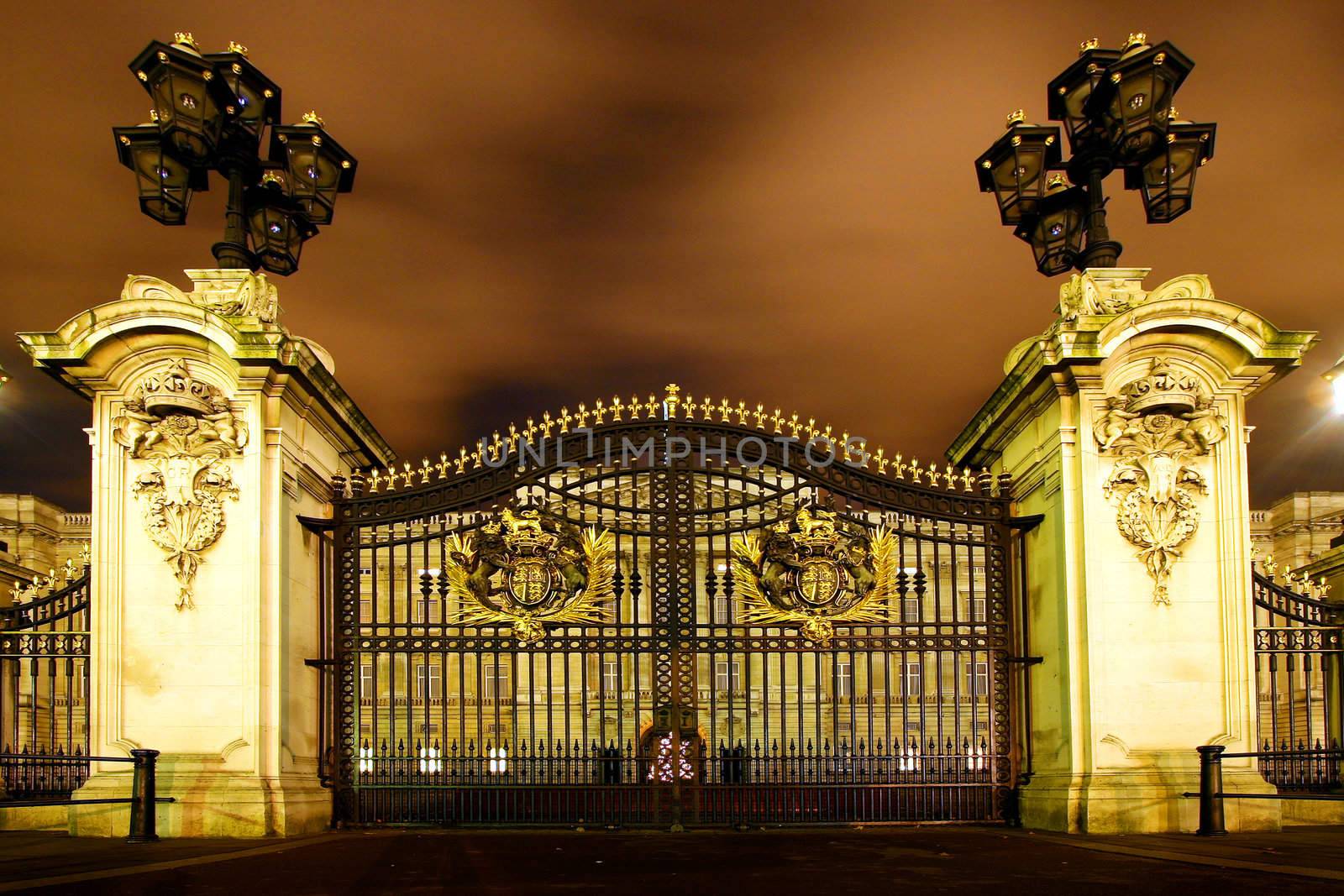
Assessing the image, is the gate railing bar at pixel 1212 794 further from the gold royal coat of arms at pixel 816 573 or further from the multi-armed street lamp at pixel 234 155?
the multi-armed street lamp at pixel 234 155

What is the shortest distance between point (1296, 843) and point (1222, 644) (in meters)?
2.08

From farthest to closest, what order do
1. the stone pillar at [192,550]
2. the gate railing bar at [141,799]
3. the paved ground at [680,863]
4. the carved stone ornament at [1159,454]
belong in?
the carved stone ornament at [1159,454] < the stone pillar at [192,550] < the gate railing bar at [141,799] < the paved ground at [680,863]

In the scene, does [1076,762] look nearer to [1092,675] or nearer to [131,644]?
[1092,675]

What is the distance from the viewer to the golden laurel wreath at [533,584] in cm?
1398

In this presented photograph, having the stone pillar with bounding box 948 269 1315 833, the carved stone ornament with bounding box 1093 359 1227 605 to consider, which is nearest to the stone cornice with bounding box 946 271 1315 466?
the stone pillar with bounding box 948 269 1315 833

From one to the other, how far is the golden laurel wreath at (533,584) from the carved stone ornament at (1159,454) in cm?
518

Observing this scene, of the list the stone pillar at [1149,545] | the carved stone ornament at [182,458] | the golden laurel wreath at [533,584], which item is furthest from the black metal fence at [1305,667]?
the carved stone ornament at [182,458]

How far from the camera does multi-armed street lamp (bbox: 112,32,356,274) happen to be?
13.4 meters

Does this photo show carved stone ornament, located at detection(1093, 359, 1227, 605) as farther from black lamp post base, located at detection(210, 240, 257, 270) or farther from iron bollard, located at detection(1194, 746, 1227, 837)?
black lamp post base, located at detection(210, 240, 257, 270)

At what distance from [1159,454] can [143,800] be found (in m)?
10.0

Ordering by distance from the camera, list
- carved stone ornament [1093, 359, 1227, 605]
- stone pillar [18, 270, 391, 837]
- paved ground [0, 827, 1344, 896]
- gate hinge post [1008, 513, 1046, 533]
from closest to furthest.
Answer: paved ground [0, 827, 1344, 896] < stone pillar [18, 270, 391, 837] < carved stone ornament [1093, 359, 1227, 605] < gate hinge post [1008, 513, 1046, 533]

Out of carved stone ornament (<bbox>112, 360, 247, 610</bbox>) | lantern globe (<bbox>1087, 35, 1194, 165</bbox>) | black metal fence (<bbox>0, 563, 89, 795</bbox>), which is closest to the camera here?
carved stone ornament (<bbox>112, 360, 247, 610</bbox>)

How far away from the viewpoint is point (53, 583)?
1440 cm

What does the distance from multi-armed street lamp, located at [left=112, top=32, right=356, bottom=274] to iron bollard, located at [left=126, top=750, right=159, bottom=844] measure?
4952mm
